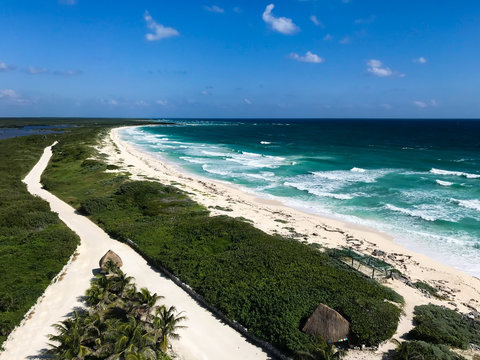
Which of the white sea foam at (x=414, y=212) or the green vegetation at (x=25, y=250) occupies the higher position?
the green vegetation at (x=25, y=250)

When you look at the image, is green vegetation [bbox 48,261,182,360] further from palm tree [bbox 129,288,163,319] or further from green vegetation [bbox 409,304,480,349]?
green vegetation [bbox 409,304,480,349]

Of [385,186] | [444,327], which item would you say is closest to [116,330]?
[444,327]

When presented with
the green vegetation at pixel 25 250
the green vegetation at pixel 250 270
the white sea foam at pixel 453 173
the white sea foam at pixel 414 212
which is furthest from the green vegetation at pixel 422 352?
the white sea foam at pixel 453 173

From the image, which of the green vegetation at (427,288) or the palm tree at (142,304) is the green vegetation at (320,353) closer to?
the palm tree at (142,304)

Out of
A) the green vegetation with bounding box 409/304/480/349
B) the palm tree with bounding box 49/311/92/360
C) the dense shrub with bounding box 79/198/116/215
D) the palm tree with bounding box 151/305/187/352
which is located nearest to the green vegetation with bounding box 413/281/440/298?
the green vegetation with bounding box 409/304/480/349

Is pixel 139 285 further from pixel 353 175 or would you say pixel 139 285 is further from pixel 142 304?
pixel 353 175
